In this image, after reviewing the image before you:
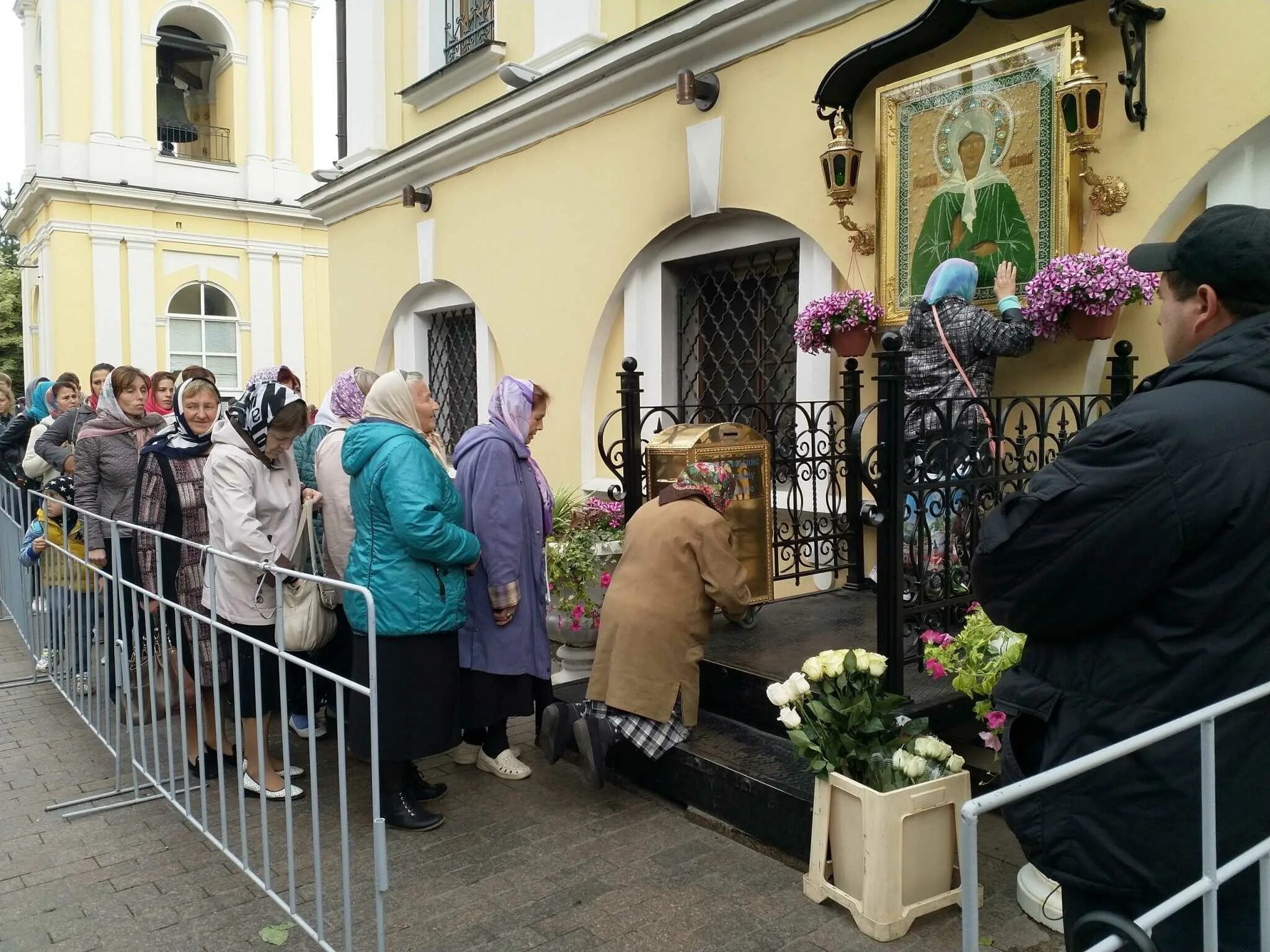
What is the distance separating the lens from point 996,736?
3.37 meters

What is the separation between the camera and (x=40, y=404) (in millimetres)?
8227

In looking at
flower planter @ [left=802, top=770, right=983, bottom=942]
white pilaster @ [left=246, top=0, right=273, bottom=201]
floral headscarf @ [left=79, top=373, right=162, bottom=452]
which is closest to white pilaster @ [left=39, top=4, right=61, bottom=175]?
white pilaster @ [left=246, top=0, right=273, bottom=201]

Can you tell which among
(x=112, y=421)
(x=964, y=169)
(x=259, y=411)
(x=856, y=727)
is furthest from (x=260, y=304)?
(x=856, y=727)

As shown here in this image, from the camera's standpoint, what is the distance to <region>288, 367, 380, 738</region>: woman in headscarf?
15.4 feet

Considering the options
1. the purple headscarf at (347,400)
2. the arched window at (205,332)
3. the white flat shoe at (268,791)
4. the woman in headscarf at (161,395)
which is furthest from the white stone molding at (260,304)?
the white flat shoe at (268,791)

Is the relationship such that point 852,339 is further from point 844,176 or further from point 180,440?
point 180,440

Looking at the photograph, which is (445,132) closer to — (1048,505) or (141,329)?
(1048,505)

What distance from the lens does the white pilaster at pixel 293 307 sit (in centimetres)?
2255

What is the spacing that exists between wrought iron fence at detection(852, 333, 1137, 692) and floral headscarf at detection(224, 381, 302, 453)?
2.40m

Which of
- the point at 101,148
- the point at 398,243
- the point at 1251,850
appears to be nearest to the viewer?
the point at 1251,850

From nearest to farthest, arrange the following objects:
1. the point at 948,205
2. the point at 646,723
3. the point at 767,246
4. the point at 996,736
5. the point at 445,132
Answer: the point at 996,736, the point at 646,723, the point at 948,205, the point at 767,246, the point at 445,132

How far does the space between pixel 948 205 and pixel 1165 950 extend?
375cm

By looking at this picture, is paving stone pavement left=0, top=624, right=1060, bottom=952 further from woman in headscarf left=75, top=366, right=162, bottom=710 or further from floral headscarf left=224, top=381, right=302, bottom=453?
floral headscarf left=224, top=381, right=302, bottom=453

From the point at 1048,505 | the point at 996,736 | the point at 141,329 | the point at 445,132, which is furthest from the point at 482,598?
the point at 141,329
